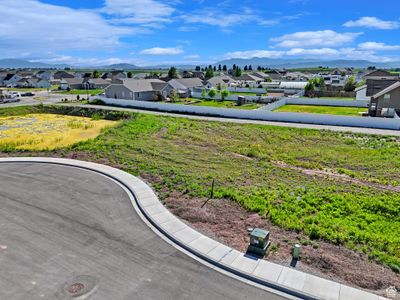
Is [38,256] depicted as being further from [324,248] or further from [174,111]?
[174,111]

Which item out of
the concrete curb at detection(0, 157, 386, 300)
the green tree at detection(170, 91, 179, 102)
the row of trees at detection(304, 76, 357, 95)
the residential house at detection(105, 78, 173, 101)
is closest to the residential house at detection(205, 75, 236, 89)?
the residential house at detection(105, 78, 173, 101)

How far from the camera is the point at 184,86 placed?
2650 inches

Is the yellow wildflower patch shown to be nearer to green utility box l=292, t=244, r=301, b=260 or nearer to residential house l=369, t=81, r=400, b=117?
green utility box l=292, t=244, r=301, b=260

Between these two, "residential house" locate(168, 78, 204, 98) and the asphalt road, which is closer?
the asphalt road

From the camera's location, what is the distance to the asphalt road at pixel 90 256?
907cm

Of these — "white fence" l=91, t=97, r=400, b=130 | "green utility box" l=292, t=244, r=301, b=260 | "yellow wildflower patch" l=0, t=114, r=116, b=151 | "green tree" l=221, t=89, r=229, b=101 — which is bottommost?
"green utility box" l=292, t=244, r=301, b=260

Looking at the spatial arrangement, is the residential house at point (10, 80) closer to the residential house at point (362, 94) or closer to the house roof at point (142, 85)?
the house roof at point (142, 85)

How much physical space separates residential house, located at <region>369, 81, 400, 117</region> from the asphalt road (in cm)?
3651

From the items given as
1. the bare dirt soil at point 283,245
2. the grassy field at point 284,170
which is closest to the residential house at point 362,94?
the grassy field at point 284,170

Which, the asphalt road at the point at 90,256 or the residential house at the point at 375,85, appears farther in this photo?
the residential house at the point at 375,85

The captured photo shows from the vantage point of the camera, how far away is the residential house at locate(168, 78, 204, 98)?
6278cm

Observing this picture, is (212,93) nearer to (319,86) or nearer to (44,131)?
(319,86)

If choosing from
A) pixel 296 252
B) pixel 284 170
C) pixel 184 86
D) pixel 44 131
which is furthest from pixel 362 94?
pixel 296 252

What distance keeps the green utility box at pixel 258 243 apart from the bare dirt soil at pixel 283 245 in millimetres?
293
